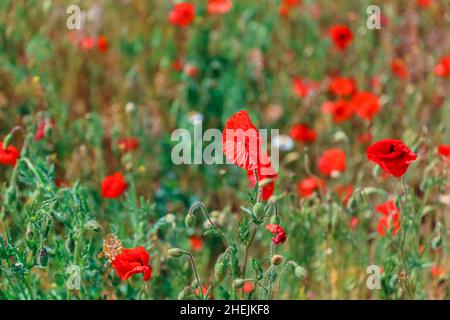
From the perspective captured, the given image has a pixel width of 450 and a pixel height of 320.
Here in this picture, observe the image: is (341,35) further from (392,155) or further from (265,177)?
(392,155)

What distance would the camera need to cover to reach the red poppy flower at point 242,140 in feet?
5.03

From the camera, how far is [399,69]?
3113mm

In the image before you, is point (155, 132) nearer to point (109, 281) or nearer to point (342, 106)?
point (342, 106)

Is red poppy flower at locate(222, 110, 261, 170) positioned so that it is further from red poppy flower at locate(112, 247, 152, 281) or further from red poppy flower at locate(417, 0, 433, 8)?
red poppy flower at locate(417, 0, 433, 8)

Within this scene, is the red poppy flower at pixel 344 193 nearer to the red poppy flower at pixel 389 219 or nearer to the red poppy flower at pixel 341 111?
the red poppy flower at pixel 389 219

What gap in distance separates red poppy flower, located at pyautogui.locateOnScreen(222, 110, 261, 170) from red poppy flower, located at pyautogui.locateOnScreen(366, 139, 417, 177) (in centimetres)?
22

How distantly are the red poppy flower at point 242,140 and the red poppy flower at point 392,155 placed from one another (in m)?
0.22

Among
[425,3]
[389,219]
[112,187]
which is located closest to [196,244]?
[112,187]

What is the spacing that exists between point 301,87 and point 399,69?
37 cm

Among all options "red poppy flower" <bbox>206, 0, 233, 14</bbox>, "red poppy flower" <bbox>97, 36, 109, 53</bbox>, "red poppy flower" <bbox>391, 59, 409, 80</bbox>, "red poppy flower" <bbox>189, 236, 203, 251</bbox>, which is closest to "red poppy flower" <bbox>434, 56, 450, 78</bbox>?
"red poppy flower" <bbox>391, 59, 409, 80</bbox>

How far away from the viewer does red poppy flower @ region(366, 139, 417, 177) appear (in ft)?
5.30

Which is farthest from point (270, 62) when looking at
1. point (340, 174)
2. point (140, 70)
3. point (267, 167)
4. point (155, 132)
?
point (267, 167)

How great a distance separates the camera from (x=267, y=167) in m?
1.79
